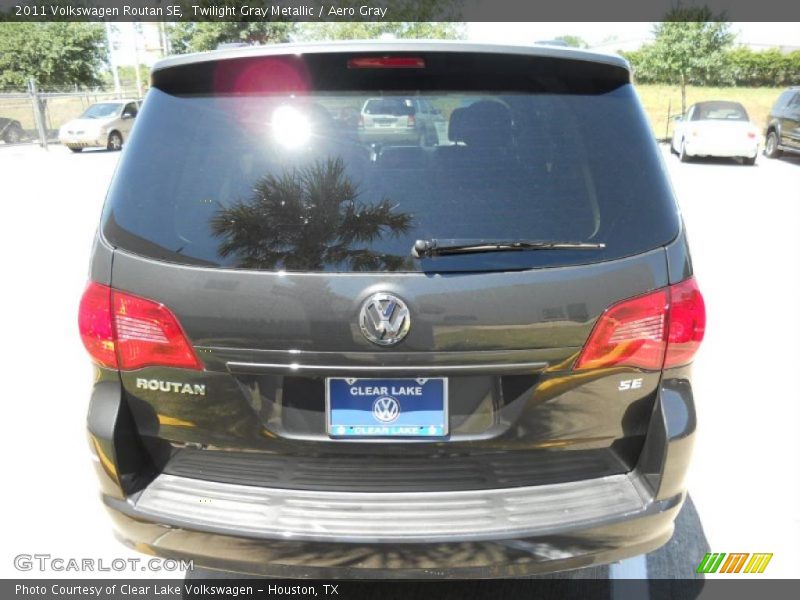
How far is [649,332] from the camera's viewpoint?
7.17ft

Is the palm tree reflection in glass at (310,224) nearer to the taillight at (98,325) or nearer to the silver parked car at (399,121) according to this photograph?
the silver parked car at (399,121)

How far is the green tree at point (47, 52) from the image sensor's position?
124ft

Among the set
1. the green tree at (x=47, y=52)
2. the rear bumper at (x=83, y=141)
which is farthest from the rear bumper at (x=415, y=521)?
the green tree at (x=47, y=52)

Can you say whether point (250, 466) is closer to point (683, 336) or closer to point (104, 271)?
point (104, 271)

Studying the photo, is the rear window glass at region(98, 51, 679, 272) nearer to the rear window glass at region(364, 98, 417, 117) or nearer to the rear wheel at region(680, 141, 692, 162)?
the rear window glass at region(364, 98, 417, 117)

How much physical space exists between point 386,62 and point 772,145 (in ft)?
70.1

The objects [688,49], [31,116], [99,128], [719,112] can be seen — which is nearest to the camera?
[719,112]

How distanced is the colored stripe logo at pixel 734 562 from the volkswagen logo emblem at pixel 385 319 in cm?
190

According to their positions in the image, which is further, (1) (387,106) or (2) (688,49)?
(2) (688,49)

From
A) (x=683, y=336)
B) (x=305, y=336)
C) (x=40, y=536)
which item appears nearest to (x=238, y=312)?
(x=305, y=336)

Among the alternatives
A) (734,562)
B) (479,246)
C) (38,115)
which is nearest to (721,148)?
(734,562)

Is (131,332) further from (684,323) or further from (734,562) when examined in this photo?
(734,562)

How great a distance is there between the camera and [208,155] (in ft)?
7.47

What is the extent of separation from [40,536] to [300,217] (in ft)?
7.19
